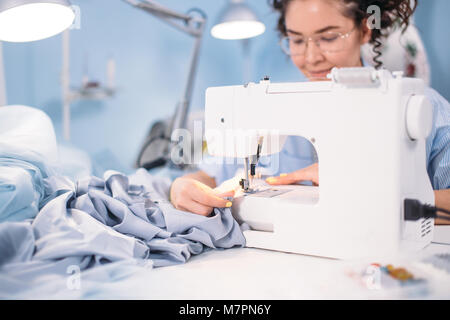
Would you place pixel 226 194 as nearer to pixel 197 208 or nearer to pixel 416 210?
pixel 197 208

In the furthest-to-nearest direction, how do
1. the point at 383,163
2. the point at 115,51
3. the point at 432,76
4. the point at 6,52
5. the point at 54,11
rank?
the point at 115,51 → the point at 432,76 → the point at 6,52 → the point at 54,11 → the point at 383,163

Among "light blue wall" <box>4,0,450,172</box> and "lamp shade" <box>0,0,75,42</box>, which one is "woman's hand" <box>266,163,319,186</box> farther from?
"light blue wall" <box>4,0,450,172</box>

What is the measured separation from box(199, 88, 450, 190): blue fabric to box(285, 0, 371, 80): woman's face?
0.27 meters

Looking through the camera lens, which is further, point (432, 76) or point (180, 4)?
point (180, 4)

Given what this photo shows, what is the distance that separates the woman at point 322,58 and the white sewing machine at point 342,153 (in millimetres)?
138

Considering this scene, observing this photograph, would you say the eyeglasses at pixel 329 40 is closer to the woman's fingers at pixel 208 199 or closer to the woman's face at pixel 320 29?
the woman's face at pixel 320 29

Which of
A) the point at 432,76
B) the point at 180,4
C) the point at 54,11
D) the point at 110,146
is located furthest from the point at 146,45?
the point at 432,76

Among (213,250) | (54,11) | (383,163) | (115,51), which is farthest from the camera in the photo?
(115,51)

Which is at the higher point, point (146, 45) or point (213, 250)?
point (146, 45)

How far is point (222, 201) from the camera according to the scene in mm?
993

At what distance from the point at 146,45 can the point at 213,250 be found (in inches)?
69.5

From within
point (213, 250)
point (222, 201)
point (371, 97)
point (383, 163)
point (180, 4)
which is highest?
point (180, 4)

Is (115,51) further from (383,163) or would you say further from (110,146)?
(383,163)
